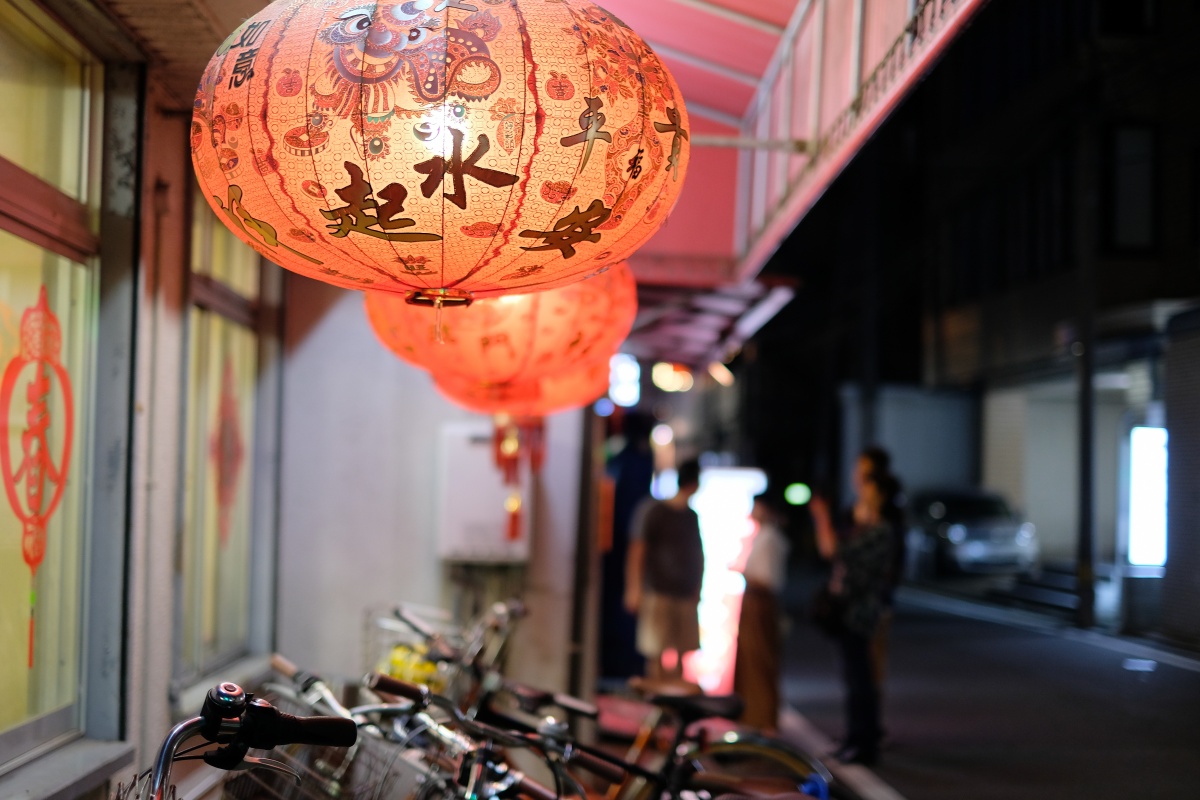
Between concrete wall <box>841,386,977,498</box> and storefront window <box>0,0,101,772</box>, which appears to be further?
concrete wall <box>841,386,977,498</box>

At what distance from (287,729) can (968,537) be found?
23949mm

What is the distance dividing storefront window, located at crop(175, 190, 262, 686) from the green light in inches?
1186

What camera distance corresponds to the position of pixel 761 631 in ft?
30.1

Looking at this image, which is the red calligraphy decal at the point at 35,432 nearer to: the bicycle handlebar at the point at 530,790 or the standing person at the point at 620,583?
the bicycle handlebar at the point at 530,790

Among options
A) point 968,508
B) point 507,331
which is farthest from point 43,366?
point 968,508

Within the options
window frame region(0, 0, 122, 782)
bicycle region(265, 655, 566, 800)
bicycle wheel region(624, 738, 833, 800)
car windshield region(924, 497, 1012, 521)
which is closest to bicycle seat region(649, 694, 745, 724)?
bicycle wheel region(624, 738, 833, 800)

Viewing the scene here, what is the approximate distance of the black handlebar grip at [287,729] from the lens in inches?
93.5

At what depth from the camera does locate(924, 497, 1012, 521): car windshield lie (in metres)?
25.0

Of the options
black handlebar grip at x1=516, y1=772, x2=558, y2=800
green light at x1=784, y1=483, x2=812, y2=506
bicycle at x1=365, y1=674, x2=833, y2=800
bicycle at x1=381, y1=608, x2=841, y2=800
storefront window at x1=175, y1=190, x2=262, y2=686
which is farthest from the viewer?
green light at x1=784, y1=483, x2=812, y2=506

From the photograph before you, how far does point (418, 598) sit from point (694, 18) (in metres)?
A: 4.05

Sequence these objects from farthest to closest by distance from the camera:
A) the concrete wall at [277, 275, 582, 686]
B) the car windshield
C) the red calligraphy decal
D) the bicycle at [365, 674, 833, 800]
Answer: the car windshield → the concrete wall at [277, 275, 582, 686] → the red calligraphy decal → the bicycle at [365, 674, 833, 800]

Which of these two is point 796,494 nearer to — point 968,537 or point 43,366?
point 968,537

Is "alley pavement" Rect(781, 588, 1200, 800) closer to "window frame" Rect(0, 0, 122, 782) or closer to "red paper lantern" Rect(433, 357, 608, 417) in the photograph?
"red paper lantern" Rect(433, 357, 608, 417)

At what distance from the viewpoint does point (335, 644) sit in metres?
7.24
